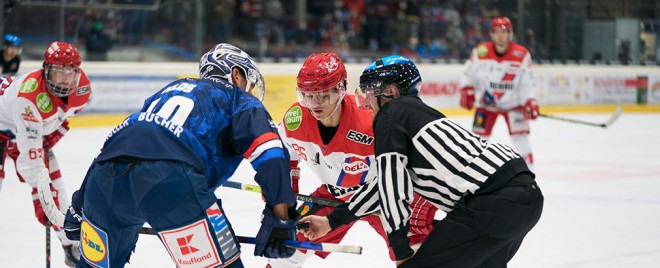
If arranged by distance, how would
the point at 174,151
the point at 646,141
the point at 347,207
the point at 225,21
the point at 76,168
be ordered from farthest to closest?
the point at 225,21 → the point at 646,141 → the point at 76,168 → the point at 347,207 → the point at 174,151

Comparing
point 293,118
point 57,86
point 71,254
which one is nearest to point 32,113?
point 57,86

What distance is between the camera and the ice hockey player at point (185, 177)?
8.65 ft

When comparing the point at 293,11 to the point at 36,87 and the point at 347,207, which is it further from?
the point at 347,207

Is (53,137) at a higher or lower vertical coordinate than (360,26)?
lower

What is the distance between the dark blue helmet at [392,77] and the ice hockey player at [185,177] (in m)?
0.49

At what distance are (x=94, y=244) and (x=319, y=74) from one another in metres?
1.09

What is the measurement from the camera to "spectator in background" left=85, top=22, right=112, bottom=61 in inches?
462

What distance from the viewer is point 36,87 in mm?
4930

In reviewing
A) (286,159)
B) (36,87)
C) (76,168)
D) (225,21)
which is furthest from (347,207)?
(225,21)

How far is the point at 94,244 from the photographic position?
281cm

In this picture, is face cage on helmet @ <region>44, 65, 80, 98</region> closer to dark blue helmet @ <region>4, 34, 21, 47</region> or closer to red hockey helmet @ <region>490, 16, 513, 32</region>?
red hockey helmet @ <region>490, 16, 513, 32</region>

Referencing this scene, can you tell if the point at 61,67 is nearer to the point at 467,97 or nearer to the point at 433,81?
the point at 467,97

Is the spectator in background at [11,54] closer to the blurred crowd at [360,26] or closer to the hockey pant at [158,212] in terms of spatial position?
the blurred crowd at [360,26]

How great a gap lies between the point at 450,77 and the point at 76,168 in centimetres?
756
